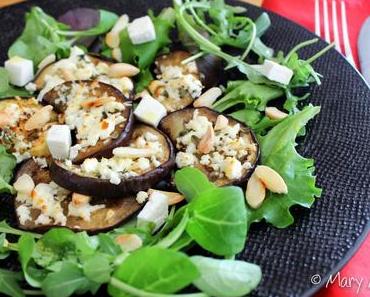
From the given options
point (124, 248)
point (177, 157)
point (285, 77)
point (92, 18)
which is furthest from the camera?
point (92, 18)

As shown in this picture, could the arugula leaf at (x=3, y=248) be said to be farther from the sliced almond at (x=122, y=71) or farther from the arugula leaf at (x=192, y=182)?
the sliced almond at (x=122, y=71)

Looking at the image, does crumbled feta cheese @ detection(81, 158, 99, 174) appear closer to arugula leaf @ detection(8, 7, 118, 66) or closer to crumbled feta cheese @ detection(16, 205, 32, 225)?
crumbled feta cheese @ detection(16, 205, 32, 225)

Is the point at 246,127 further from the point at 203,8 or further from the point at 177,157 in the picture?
the point at 203,8

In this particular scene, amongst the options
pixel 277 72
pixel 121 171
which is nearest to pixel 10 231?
pixel 121 171

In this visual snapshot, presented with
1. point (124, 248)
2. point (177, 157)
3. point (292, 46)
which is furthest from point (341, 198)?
point (292, 46)

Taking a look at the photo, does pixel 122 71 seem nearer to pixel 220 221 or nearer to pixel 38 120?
pixel 38 120

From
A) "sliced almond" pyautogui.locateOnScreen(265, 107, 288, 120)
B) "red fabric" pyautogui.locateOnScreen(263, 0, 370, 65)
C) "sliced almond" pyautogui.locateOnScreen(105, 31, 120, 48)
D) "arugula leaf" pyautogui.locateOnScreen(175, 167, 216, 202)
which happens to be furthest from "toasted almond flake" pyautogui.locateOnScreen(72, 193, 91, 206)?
"red fabric" pyautogui.locateOnScreen(263, 0, 370, 65)
